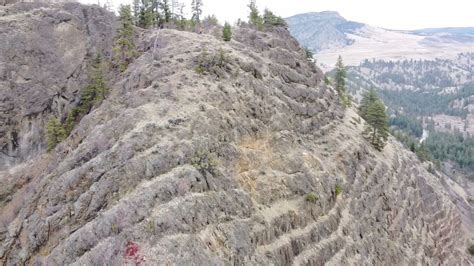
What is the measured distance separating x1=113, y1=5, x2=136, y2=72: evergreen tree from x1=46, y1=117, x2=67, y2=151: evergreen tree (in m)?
13.6

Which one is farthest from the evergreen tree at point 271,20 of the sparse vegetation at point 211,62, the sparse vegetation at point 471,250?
the sparse vegetation at point 471,250

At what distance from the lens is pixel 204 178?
162 feet

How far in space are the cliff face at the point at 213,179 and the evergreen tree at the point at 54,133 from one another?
3.03 m

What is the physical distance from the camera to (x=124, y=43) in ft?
245

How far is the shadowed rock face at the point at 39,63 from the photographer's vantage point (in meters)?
69.2

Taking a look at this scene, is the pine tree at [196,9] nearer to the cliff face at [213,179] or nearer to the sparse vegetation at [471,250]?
the cliff face at [213,179]

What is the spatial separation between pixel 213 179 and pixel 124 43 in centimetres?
3528

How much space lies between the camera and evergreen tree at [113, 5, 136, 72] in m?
74.4

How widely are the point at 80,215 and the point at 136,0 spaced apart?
5690 centimetres

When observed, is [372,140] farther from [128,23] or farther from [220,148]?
[128,23]

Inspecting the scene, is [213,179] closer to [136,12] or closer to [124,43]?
[124,43]

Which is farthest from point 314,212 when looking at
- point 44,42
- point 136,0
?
point 136,0

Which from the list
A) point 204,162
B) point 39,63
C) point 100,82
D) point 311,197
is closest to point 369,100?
point 311,197

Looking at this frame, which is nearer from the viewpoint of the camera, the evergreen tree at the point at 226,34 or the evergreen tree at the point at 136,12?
the evergreen tree at the point at 226,34
